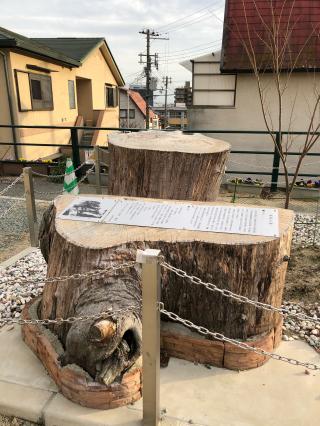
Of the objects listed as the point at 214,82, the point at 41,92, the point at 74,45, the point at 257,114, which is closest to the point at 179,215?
the point at 257,114

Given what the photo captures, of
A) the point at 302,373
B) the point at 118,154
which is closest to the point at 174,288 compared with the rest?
the point at 302,373

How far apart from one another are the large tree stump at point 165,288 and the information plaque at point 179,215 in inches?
2.4

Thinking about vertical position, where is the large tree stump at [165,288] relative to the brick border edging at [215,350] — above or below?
above

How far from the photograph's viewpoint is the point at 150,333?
1.66m

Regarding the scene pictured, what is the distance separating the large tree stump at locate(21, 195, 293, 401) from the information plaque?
0.06m

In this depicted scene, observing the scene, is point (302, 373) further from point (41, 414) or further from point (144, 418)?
point (41, 414)

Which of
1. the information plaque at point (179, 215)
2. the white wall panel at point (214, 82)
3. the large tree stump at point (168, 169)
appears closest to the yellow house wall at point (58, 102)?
the white wall panel at point (214, 82)

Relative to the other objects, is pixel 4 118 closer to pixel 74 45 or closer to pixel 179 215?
pixel 74 45

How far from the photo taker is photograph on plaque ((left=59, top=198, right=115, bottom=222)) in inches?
93.4

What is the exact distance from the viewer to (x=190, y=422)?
1.87 m

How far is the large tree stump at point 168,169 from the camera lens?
3271mm

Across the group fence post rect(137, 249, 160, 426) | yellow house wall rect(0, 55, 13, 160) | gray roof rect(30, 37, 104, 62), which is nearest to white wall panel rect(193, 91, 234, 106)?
yellow house wall rect(0, 55, 13, 160)

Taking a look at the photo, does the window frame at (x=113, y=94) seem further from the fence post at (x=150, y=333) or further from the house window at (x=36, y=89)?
the fence post at (x=150, y=333)

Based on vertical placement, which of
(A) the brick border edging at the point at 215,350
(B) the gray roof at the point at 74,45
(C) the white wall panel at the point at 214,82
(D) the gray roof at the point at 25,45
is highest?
(B) the gray roof at the point at 74,45
